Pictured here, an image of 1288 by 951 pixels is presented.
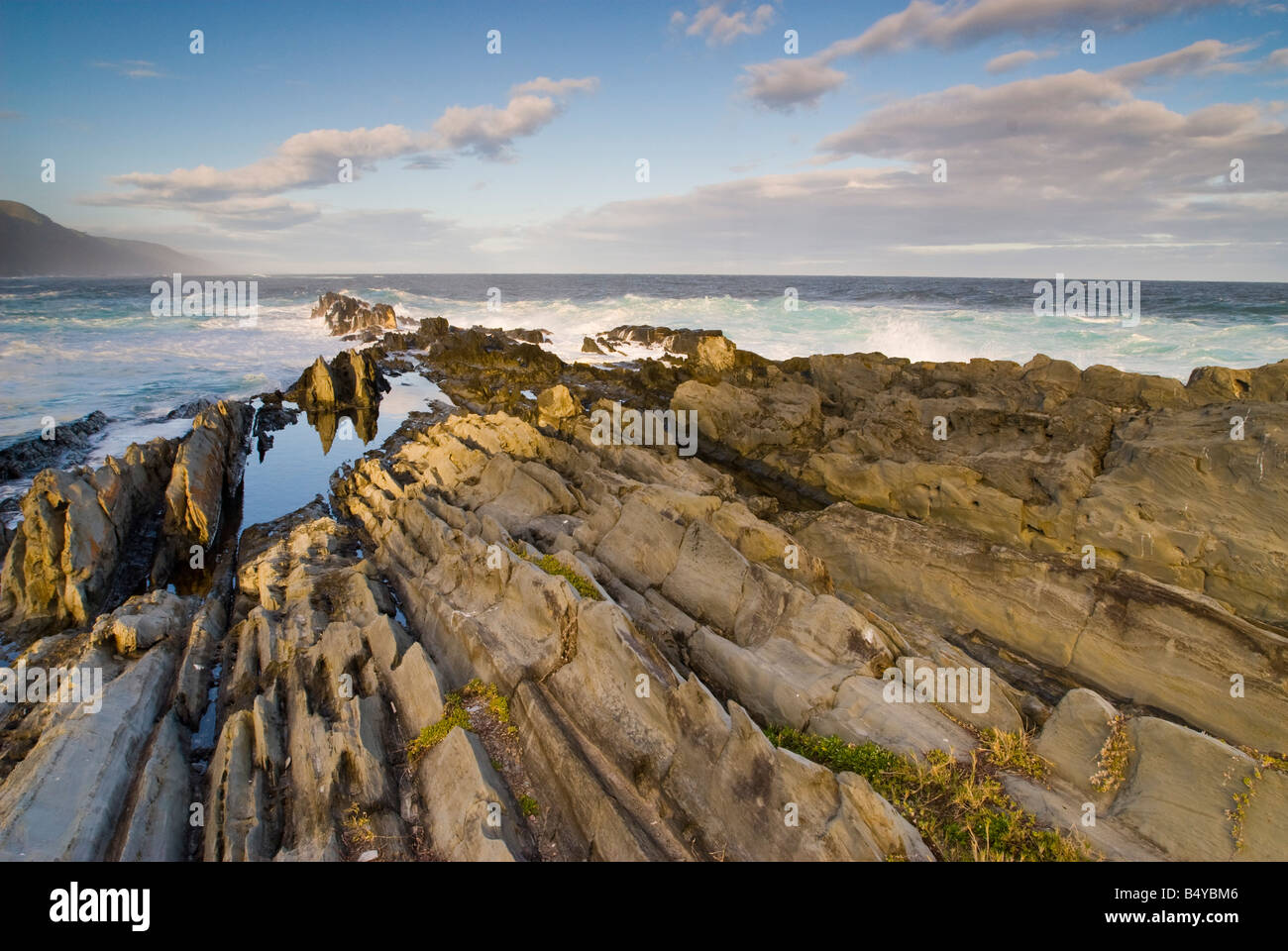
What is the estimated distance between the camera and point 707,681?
12.0 m

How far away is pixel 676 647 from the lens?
1265cm

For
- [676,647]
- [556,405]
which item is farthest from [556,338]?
[676,647]

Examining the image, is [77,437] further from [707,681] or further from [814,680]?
[814,680]

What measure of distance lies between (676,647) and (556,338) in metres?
65.8

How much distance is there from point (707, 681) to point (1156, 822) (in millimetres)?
6630

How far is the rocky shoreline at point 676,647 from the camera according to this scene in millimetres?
8422

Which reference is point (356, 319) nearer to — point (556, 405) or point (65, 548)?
point (556, 405)

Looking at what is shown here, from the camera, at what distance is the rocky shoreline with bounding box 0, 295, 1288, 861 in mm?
8422

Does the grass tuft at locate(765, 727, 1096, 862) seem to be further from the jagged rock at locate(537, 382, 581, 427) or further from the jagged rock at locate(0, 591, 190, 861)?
the jagged rock at locate(537, 382, 581, 427)

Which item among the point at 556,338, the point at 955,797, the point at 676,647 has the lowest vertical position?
the point at 955,797

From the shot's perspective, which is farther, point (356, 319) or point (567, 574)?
point (356, 319)

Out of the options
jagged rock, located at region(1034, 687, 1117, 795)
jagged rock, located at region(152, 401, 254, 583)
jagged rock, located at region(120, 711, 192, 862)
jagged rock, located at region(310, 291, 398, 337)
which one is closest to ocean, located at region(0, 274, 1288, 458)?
jagged rock, located at region(310, 291, 398, 337)

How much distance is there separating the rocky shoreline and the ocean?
21628mm
